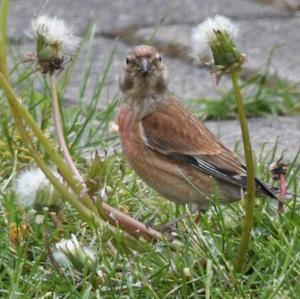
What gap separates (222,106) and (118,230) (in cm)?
204

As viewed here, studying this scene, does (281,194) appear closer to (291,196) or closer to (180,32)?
(291,196)

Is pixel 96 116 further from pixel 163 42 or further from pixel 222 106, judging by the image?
pixel 163 42

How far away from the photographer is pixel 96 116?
5.02 metres

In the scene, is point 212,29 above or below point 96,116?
above

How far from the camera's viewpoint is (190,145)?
4188 mm

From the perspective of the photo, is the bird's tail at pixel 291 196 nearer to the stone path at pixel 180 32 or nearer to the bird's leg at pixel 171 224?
the bird's leg at pixel 171 224

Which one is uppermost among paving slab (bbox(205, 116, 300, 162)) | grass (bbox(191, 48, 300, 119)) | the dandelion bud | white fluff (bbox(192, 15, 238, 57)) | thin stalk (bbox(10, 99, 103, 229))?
white fluff (bbox(192, 15, 238, 57))

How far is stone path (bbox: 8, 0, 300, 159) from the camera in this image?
5.80m

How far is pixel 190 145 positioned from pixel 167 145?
Answer: 0.26 feet

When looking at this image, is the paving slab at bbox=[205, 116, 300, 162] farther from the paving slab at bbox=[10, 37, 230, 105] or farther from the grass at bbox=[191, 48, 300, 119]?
the paving slab at bbox=[10, 37, 230, 105]

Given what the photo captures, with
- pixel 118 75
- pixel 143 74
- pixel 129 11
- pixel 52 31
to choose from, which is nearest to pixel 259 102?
pixel 118 75

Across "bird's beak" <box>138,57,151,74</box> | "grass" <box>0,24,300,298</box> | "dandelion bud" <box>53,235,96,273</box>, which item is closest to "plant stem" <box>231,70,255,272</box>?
"grass" <box>0,24,300,298</box>

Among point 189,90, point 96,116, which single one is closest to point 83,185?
point 96,116

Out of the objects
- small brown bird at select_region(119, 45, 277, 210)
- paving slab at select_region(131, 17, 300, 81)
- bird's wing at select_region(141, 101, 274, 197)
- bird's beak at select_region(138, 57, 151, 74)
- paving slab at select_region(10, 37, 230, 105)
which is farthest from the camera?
paving slab at select_region(131, 17, 300, 81)
